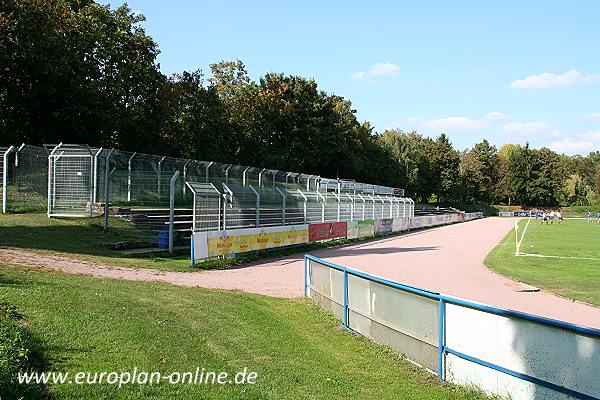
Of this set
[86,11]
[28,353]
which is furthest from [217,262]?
[86,11]

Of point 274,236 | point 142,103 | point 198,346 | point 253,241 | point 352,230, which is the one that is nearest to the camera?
point 198,346

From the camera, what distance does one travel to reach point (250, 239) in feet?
74.6

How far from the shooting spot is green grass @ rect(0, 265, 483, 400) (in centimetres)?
604

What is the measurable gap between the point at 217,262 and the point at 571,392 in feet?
51.5

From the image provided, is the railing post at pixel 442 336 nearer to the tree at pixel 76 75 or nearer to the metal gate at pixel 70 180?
the metal gate at pixel 70 180

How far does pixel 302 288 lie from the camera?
1562 centimetres

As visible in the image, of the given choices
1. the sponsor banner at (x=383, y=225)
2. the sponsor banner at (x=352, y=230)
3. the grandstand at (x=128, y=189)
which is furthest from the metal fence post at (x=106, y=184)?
the sponsor banner at (x=383, y=225)

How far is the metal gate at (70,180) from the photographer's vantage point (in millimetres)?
23047

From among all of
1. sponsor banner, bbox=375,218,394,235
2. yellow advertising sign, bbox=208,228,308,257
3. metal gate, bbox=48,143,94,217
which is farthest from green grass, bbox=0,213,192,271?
sponsor banner, bbox=375,218,394,235

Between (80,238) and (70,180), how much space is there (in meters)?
4.27

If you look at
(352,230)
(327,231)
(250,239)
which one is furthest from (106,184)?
(352,230)

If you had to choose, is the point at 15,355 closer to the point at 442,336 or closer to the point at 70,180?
the point at 442,336

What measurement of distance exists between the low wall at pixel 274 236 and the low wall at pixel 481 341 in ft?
35.0

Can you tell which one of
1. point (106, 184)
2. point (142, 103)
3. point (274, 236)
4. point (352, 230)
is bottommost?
point (352, 230)
